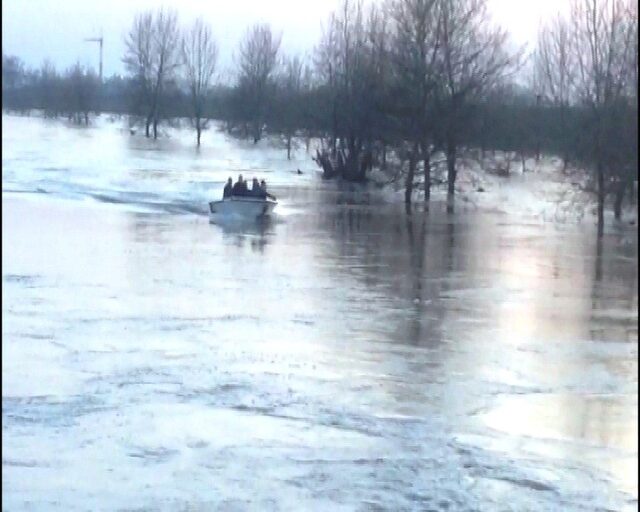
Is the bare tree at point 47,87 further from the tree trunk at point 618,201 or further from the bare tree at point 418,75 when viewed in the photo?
the bare tree at point 418,75

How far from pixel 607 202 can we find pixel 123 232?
1766cm

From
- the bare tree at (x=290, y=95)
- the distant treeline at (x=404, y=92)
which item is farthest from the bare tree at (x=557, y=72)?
the bare tree at (x=290, y=95)

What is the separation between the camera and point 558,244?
16.4m

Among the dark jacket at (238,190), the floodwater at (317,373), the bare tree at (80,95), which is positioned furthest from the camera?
the dark jacket at (238,190)

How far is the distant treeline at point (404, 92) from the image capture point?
27.5 feet

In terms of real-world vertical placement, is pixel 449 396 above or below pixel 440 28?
below

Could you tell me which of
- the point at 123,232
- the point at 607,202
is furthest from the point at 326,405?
the point at 123,232

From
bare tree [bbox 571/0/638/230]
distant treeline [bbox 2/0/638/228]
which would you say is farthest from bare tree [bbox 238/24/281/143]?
bare tree [bbox 571/0/638/230]

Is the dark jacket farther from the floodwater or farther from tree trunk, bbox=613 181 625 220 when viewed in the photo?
tree trunk, bbox=613 181 625 220

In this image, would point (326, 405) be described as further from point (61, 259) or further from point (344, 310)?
point (61, 259)

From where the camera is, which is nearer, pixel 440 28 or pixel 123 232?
pixel 123 232

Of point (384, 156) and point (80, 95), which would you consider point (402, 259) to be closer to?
point (80, 95)

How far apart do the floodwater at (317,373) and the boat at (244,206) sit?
5.78m

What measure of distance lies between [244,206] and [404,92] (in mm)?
8282
